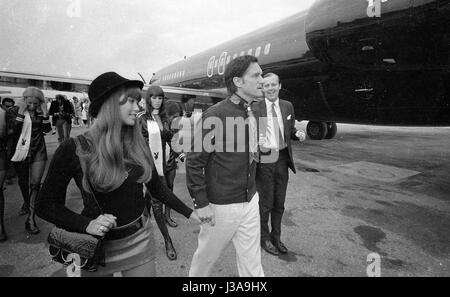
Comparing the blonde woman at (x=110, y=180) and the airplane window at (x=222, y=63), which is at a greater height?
the airplane window at (x=222, y=63)

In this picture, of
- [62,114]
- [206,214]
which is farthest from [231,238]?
[62,114]

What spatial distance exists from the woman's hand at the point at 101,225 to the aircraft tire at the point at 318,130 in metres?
11.4

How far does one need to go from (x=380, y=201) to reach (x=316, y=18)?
3408mm

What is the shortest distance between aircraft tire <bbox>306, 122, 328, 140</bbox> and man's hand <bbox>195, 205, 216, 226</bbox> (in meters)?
10.7

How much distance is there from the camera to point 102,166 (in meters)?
1.58

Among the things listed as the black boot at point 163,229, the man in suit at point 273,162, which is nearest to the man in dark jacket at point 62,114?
the black boot at point 163,229

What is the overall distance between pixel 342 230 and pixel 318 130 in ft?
28.2

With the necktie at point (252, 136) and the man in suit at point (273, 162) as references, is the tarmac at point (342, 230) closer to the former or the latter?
the man in suit at point (273, 162)

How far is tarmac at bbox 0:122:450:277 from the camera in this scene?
3068mm

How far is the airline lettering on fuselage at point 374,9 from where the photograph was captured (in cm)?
403

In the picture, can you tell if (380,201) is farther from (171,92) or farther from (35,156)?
(171,92)

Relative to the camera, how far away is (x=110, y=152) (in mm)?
1632

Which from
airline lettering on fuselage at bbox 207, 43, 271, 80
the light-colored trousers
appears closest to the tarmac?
the light-colored trousers

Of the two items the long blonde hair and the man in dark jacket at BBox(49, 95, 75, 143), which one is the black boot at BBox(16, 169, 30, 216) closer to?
the long blonde hair
